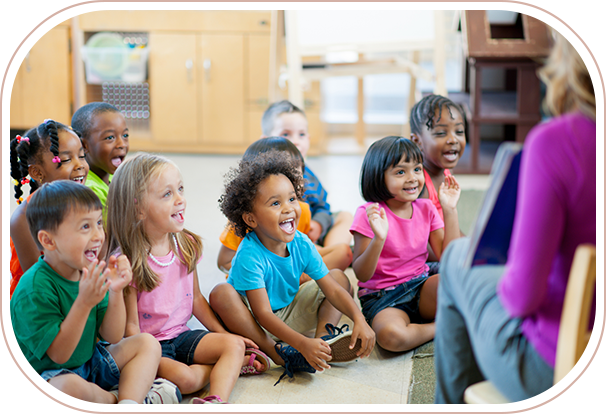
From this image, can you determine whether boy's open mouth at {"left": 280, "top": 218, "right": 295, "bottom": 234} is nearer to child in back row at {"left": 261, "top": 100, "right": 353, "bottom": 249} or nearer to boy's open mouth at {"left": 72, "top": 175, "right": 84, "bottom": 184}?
boy's open mouth at {"left": 72, "top": 175, "right": 84, "bottom": 184}

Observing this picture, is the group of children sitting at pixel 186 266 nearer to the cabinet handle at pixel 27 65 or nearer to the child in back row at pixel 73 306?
the child in back row at pixel 73 306

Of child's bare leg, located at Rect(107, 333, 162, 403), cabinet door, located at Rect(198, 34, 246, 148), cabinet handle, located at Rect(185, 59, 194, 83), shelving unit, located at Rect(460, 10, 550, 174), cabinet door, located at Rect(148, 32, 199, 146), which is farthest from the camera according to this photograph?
cabinet door, located at Rect(198, 34, 246, 148)

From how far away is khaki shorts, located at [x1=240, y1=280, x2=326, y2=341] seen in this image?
143 cm

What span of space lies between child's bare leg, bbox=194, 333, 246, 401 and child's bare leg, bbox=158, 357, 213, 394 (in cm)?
3

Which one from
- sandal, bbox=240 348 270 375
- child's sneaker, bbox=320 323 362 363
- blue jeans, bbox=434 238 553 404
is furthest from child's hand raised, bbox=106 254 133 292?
blue jeans, bbox=434 238 553 404

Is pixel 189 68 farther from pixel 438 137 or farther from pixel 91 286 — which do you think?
pixel 91 286

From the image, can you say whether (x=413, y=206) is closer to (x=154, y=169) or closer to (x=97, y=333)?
(x=154, y=169)

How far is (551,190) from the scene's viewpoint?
0.84 metres

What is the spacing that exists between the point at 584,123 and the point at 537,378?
1.27 ft

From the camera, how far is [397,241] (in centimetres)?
138

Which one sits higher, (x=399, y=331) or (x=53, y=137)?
(x=53, y=137)

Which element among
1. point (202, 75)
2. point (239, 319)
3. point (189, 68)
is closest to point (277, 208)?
point (239, 319)

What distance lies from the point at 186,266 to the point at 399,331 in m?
0.48

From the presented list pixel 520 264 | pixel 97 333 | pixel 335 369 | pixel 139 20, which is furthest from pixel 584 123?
pixel 139 20
